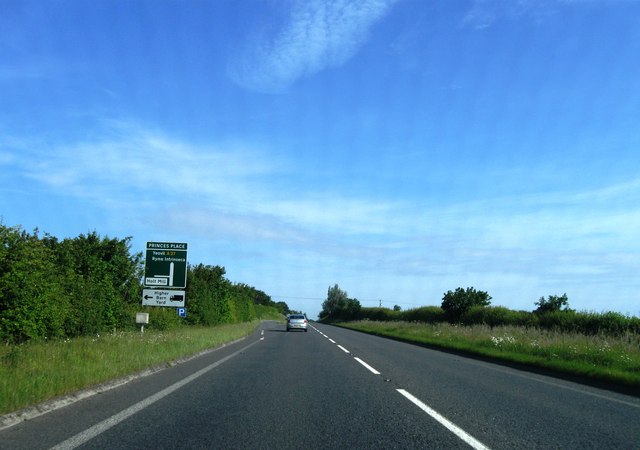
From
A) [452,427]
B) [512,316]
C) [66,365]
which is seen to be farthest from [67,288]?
[512,316]

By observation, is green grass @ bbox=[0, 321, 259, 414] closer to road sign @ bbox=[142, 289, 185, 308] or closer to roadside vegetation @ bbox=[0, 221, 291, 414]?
roadside vegetation @ bbox=[0, 221, 291, 414]

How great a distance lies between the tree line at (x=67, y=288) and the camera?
16500 millimetres

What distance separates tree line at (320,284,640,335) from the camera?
3290 cm

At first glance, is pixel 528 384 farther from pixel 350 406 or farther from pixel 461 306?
pixel 461 306

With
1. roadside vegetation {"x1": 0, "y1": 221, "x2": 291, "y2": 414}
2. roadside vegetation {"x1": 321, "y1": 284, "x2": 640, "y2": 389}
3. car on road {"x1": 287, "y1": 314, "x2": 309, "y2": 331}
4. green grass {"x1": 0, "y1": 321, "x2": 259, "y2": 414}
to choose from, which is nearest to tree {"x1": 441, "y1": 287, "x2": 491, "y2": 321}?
roadside vegetation {"x1": 321, "y1": 284, "x2": 640, "y2": 389}

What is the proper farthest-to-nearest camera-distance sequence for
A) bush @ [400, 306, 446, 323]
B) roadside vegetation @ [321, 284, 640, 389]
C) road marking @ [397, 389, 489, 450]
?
1. bush @ [400, 306, 446, 323]
2. roadside vegetation @ [321, 284, 640, 389]
3. road marking @ [397, 389, 489, 450]

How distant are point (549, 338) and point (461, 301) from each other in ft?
122

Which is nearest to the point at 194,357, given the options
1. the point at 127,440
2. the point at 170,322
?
the point at 127,440

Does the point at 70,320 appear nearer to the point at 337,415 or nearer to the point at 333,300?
the point at 337,415

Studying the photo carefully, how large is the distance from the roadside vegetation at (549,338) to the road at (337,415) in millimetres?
3501

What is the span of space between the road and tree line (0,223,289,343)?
660 centimetres

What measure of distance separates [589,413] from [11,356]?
11186 mm

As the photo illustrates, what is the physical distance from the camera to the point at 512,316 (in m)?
49.1

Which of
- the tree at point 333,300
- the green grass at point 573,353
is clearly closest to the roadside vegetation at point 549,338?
the green grass at point 573,353
